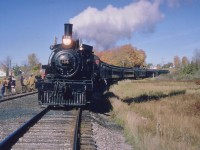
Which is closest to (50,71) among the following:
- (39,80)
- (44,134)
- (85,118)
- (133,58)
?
(39,80)

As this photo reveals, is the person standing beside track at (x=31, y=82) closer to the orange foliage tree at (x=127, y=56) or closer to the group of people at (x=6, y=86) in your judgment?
the group of people at (x=6, y=86)

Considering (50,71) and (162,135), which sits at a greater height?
(50,71)

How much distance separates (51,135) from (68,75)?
21.5 ft

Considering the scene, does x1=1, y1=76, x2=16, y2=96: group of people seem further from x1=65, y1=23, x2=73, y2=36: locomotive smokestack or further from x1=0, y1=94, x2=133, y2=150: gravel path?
x1=0, y1=94, x2=133, y2=150: gravel path

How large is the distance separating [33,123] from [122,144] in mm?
3834

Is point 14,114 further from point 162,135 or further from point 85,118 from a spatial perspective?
point 162,135

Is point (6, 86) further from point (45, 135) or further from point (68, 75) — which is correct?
point (45, 135)

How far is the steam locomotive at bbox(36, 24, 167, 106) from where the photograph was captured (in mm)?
15492

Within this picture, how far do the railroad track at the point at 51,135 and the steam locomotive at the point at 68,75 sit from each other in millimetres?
2825

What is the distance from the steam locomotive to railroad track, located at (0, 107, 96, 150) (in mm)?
2825

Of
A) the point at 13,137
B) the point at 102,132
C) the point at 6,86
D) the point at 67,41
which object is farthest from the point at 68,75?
the point at 6,86

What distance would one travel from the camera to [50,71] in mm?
16359

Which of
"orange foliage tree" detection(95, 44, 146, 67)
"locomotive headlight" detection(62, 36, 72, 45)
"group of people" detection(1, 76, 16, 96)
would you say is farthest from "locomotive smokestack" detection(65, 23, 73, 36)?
"orange foliage tree" detection(95, 44, 146, 67)

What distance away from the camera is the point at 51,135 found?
9555 mm
